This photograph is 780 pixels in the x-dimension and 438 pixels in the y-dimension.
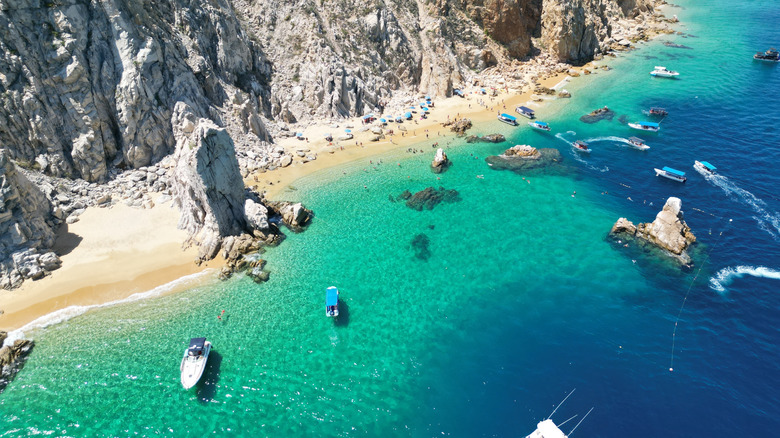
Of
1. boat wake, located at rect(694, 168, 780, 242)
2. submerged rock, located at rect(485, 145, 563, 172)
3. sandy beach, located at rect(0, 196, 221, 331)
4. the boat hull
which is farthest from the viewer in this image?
submerged rock, located at rect(485, 145, 563, 172)

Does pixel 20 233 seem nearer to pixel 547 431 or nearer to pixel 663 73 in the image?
pixel 547 431

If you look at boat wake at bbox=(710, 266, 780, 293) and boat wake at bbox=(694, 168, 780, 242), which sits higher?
boat wake at bbox=(694, 168, 780, 242)

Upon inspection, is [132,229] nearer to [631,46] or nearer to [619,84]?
[619,84]

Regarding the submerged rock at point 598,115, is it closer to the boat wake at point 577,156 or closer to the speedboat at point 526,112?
the boat wake at point 577,156

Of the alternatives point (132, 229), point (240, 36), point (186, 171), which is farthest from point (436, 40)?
point (132, 229)

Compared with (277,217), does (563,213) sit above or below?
below

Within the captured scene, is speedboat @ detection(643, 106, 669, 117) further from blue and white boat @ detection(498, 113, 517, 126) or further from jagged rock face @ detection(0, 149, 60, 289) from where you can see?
jagged rock face @ detection(0, 149, 60, 289)

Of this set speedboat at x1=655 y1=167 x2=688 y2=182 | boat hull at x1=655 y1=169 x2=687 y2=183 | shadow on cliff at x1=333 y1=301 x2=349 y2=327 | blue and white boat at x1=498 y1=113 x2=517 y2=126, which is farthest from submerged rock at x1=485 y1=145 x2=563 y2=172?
shadow on cliff at x1=333 y1=301 x2=349 y2=327
